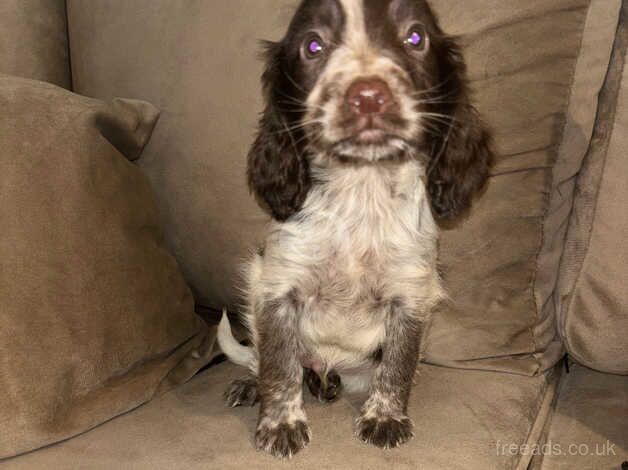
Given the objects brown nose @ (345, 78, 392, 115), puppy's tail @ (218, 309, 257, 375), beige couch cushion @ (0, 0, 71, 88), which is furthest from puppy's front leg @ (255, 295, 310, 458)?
beige couch cushion @ (0, 0, 71, 88)

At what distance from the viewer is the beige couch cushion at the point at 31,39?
8.64 ft

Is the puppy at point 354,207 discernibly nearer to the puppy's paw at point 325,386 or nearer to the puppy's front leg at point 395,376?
the puppy's front leg at point 395,376

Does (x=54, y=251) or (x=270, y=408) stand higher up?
(x=54, y=251)

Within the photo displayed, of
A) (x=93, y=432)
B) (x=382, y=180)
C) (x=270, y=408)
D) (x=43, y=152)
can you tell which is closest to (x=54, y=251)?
(x=43, y=152)

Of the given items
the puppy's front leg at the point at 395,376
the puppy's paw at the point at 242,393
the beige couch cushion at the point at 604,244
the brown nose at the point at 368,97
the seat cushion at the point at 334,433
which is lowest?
the puppy's paw at the point at 242,393

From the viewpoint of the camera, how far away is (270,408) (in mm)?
1883

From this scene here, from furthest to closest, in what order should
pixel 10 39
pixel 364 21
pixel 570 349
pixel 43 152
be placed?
pixel 10 39 → pixel 570 349 → pixel 43 152 → pixel 364 21

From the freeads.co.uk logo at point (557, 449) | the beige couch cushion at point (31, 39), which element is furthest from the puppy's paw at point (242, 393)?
the beige couch cushion at point (31, 39)

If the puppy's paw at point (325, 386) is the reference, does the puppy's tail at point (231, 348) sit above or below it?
above

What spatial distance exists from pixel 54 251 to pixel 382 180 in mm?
864

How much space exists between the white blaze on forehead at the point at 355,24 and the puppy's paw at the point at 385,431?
0.95 metres

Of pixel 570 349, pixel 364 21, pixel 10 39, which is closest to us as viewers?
pixel 364 21

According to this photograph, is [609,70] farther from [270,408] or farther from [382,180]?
[270,408]

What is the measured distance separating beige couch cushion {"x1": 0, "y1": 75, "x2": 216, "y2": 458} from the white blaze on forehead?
78cm
